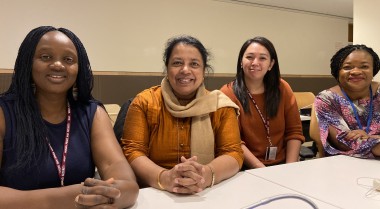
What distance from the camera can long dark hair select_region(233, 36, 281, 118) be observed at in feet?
7.33

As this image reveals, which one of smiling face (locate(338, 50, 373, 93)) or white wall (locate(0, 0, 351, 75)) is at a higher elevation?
white wall (locate(0, 0, 351, 75))

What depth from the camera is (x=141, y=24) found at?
4.64 m

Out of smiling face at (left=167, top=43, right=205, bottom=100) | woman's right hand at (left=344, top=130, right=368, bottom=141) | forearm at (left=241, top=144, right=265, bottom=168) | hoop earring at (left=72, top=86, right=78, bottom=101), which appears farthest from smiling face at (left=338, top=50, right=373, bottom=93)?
hoop earring at (left=72, top=86, right=78, bottom=101)

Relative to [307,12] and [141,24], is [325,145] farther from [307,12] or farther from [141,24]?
[307,12]

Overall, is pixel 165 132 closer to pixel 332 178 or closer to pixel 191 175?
pixel 191 175

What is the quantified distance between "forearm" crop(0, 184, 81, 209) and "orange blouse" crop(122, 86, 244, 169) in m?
0.55

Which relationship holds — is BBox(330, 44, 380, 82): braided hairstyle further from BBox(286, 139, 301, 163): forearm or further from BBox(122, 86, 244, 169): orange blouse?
BBox(122, 86, 244, 169): orange blouse

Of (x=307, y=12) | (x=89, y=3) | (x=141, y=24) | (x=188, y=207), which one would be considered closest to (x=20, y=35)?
(x=89, y=3)

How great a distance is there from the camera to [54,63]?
1.36 metres

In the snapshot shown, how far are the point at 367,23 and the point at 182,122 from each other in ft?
12.6

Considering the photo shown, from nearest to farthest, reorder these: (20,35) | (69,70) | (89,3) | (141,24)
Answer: (69,70), (20,35), (89,3), (141,24)

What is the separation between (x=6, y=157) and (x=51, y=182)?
0.66 ft

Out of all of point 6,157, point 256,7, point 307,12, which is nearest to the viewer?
point 6,157

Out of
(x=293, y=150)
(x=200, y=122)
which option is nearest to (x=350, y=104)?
(x=293, y=150)
